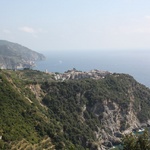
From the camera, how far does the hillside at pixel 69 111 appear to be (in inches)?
2456

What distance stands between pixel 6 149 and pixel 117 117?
46.8m

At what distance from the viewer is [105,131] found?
84.4 m

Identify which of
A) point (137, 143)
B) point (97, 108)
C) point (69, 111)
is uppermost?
point (137, 143)

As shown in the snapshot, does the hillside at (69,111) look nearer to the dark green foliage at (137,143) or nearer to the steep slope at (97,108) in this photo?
the steep slope at (97,108)

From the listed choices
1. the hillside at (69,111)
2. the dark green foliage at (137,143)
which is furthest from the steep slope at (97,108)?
the dark green foliage at (137,143)

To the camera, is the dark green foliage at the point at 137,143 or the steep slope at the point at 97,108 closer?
the dark green foliage at the point at 137,143

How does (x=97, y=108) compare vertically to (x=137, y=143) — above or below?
below

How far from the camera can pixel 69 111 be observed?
84.2 metres

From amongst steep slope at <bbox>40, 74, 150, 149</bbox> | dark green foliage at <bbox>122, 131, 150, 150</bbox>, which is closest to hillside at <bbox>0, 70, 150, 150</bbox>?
steep slope at <bbox>40, 74, 150, 149</bbox>

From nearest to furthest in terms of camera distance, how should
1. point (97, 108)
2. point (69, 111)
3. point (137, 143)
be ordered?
point (137, 143) → point (69, 111) → point (97, 108)

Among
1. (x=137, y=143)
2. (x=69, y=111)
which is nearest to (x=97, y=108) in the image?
(x=69, y=111)

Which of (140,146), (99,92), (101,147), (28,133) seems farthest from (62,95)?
(140,146)

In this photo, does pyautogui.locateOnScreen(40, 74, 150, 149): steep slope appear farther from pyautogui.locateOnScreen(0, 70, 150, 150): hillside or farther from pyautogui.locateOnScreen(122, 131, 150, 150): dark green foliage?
pyautogui.locateOnScreen(122, 131, 150, 150): dark green foliage

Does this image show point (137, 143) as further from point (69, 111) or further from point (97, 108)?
point (97, 108)
